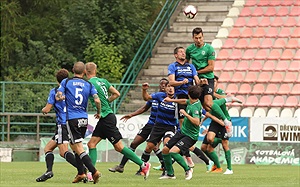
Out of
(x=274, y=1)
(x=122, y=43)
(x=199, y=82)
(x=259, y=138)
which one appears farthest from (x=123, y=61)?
(x=199, y=82)

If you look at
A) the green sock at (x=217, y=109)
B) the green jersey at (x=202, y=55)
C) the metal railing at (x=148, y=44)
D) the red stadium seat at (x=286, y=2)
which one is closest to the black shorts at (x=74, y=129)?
the green jersey at (x=202, y=55)

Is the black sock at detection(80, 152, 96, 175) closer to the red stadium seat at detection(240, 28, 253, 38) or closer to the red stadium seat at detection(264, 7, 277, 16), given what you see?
the red stadium seat at detection(240, 28, 253, 38)

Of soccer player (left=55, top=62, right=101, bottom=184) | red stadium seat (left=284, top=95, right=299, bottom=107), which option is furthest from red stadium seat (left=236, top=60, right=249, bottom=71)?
soccer player (left=55, top=62, right=101, bottom=184)

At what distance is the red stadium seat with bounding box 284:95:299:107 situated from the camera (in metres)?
27.6

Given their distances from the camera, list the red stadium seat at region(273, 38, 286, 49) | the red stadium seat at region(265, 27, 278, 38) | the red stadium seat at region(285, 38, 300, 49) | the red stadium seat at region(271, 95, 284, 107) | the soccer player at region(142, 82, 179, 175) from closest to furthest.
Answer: the soccer player at region(142, 82, 179, 175) → the red stadium seat at region(271, 95, 284, 107) → the red stadium seat at region(285, 38, 300, 49) → the red stadium seat at region(273, 38, 286, 49) → the red stadium seat at region(265, 27, 278, 38)

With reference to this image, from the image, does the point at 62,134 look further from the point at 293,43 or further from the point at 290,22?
the point at 290,22

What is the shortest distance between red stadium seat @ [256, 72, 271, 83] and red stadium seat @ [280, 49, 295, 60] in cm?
91

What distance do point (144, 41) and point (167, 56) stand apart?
1373mm

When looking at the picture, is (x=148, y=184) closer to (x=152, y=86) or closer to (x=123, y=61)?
(x=152, y=86)

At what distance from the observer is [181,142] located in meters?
15.1

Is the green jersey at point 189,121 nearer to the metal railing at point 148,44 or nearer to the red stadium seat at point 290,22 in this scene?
the metal railing at point 148,44

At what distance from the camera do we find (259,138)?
81.9 ft

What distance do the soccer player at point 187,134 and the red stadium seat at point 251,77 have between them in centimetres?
1410

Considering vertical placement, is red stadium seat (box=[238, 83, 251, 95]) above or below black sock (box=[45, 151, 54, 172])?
above
